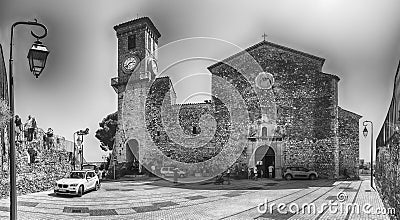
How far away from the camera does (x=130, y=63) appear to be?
34.2 metres

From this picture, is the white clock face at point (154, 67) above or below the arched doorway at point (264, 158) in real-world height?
above

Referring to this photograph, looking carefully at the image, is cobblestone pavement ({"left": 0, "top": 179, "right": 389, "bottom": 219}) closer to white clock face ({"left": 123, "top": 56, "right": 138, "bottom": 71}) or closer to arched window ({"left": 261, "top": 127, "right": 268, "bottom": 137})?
arched window ({"left": 261, "top": 127, "right": 268, "bottom": 137})

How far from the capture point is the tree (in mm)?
48156

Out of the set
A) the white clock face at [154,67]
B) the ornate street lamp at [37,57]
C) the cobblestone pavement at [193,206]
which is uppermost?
the white clock face at [154,67]

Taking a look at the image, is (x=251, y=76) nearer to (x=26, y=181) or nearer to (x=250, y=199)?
(x=250, y=199)

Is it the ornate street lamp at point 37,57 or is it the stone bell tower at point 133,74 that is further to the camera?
the stone bell tower at point 133,74

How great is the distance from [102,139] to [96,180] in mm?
29343

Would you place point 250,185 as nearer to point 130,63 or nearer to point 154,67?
point 154,67

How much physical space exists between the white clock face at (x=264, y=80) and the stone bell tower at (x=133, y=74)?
951 centimetres

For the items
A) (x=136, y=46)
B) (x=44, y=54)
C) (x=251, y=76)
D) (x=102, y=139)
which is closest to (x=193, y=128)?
(x=251, y=76)

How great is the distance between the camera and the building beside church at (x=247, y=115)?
29.6 metres

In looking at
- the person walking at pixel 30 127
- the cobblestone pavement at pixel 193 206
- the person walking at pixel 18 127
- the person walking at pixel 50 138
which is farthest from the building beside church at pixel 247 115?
the person walking at pixel 18 127

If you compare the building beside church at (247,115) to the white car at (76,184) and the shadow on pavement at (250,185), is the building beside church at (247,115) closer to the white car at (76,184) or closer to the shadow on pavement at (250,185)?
the shadow on pavement at (250,185)

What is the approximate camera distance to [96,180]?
20.5m
